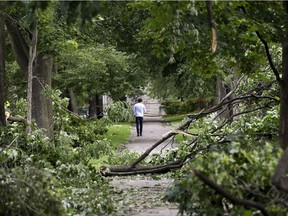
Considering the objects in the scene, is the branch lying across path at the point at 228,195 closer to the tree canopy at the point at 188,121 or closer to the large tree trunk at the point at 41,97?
the tree canopy at the point at 188,121

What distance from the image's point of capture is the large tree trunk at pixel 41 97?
15518 millimetres

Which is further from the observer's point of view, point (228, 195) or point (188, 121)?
point (188, 121)

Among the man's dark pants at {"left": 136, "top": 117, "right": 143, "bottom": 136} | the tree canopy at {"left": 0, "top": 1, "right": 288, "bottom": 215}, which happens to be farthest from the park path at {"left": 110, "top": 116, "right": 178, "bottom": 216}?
the man's dark pants at {"left": 136, "top": 117, "right": 143, "bottom": 136}

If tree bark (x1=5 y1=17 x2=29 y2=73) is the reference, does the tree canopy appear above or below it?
below

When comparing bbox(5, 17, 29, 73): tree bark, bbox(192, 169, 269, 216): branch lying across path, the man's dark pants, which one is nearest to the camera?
bbox(192, 169, 269, 216): branch lying across path

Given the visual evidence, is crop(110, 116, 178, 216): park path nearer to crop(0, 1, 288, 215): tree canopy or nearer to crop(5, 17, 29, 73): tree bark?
crop(0, 1, 288, 215): tree canopy

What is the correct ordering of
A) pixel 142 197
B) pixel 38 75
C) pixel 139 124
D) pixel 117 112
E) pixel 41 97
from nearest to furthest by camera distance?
1. pixel 142 197
2. pixel 117 112
3. pixel 41 97
4. pixel 38 75
5. pixel 139 124

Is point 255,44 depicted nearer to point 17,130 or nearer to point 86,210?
point 86,210

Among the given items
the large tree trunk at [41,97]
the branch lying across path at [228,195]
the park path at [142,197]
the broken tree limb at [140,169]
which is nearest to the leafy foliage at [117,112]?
the large tree trunk at [41,97]

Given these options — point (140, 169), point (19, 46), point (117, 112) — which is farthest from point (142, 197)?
point (19, 46)

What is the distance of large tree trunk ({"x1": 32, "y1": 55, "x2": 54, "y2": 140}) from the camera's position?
1552 cm

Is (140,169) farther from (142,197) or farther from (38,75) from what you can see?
(38,75)

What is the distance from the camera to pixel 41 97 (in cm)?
1580

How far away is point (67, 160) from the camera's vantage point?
978 cm
